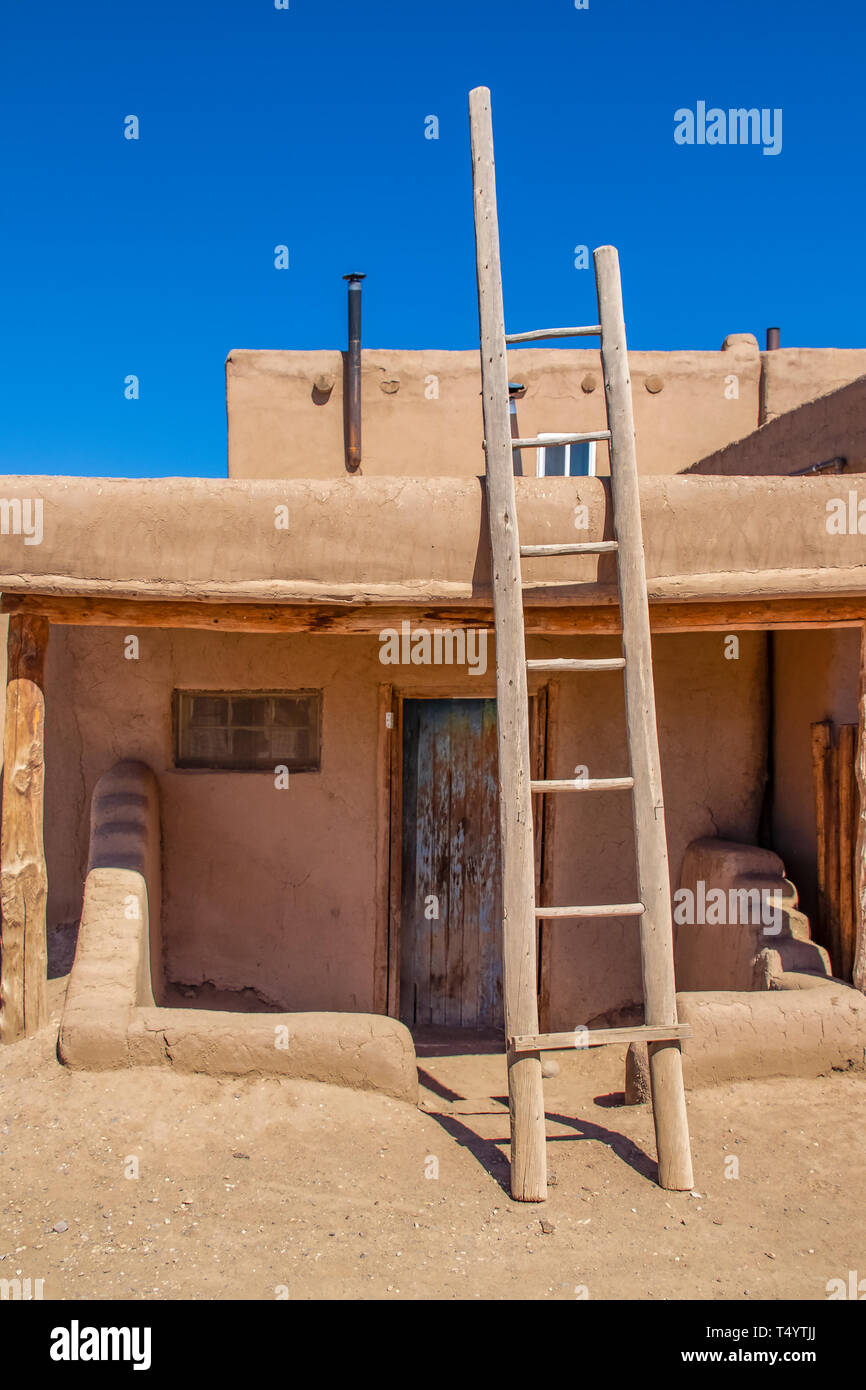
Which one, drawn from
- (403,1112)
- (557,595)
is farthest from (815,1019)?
(557,595)

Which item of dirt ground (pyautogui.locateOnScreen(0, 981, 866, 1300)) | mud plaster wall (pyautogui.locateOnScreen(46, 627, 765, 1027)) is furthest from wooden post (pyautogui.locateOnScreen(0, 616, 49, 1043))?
mud plaster wall (pyautogui.locateOnScreen(46, 627, 765, 1027))

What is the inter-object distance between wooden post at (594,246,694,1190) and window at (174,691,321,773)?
241 centimetres

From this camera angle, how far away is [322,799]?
577 centimetres

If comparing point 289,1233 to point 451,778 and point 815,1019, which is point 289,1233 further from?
point 451,778

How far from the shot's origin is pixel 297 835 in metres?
5.75

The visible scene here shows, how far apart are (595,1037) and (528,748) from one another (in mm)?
1152

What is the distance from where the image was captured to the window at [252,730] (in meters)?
Result: 5.81

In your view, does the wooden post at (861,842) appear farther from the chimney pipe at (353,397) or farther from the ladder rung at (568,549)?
the chimney pipe at (353,397)

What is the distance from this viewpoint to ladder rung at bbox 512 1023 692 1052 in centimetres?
361

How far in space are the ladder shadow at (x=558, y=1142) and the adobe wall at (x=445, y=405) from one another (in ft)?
18.9

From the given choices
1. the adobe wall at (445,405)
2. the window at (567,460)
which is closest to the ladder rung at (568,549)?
the adobe wall at (445,405)

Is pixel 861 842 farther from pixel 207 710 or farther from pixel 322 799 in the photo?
pixel 207 710

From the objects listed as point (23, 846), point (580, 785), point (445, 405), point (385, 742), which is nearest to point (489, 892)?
point (385, 742)
